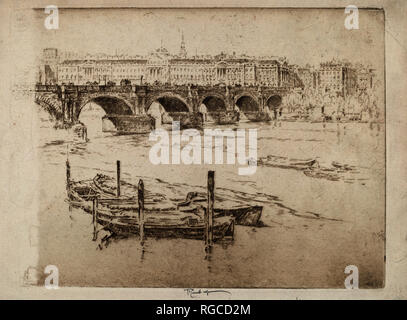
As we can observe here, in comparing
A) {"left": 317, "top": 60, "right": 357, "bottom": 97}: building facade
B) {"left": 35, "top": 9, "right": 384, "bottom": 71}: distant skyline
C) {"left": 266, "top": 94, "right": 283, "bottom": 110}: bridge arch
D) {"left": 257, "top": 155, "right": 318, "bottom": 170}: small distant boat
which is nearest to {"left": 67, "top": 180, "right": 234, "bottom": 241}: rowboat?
{"left": 257, "top": 155, "right": 318, "bottom": 170}: small distant boat

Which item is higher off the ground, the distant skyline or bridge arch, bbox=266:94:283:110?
the distant skyline

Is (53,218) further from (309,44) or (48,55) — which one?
(309,44)

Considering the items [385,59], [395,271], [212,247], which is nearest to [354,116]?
[385,59]

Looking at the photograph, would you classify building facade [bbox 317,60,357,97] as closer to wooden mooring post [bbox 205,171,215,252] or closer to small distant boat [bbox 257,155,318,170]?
small distant boat [bbox 257,155,318,170]

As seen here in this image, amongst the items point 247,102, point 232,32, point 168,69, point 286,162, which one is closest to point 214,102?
point 247,102

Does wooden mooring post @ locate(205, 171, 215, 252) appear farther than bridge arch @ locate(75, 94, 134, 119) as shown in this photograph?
No

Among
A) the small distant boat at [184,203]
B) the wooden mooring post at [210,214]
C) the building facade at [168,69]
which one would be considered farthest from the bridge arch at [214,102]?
the small distant boat at [184,203]

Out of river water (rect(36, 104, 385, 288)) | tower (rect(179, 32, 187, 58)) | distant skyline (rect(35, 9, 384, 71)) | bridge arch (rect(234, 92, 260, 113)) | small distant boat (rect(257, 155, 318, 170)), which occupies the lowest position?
river water (rect(36, 104, 385, 288))
